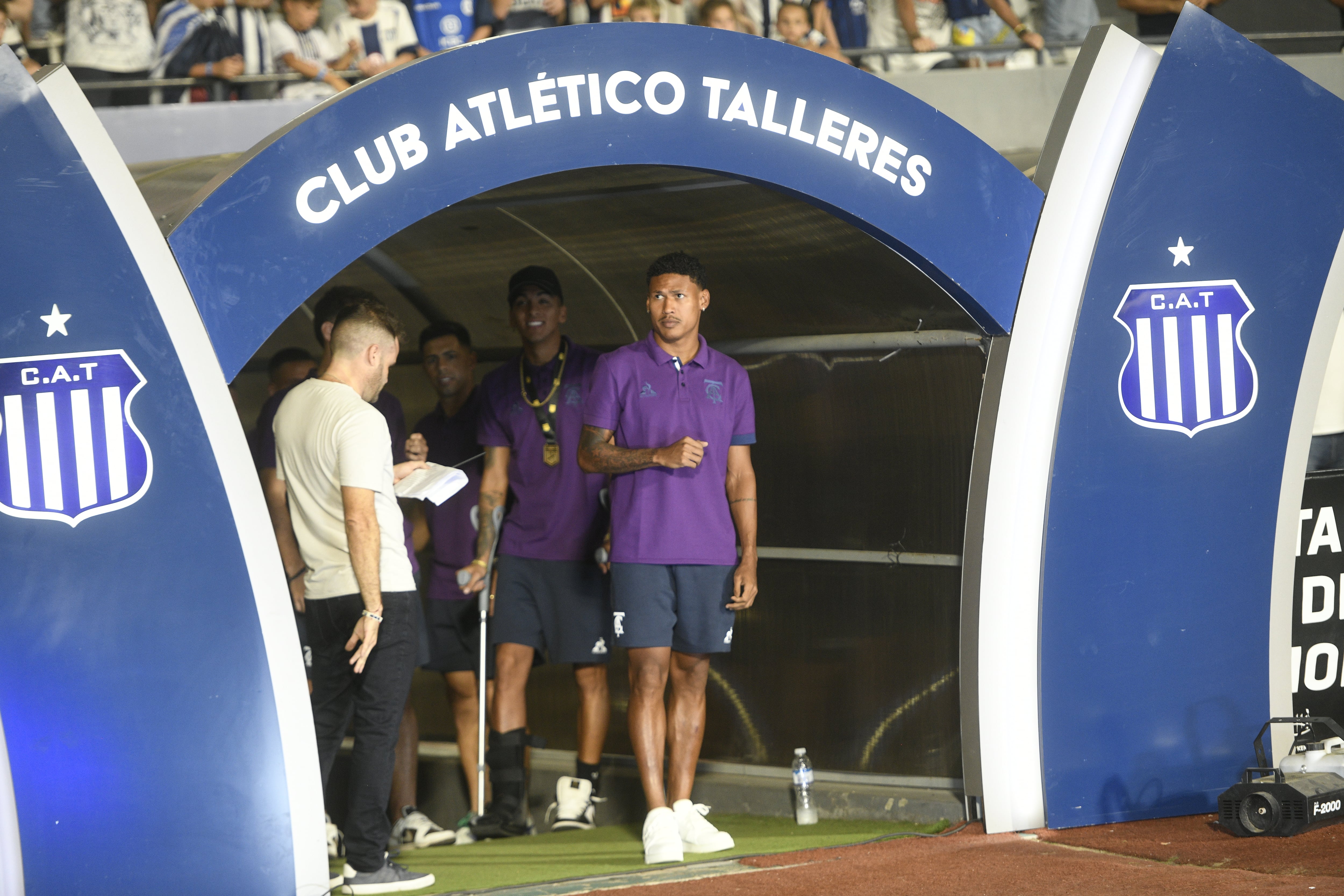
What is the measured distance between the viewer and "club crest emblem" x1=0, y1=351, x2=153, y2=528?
3.69 metres

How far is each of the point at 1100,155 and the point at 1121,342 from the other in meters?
0.64

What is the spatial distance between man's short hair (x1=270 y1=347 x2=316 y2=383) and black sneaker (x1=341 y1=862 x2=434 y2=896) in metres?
2.55

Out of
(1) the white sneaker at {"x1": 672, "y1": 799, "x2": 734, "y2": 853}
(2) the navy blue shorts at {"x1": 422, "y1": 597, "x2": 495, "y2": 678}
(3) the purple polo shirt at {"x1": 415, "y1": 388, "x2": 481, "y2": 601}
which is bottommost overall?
(1) the white sneaker at {"x1": 672, "y1": 799, "x2": 734, "y2": 853}

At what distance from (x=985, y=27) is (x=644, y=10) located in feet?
7.31

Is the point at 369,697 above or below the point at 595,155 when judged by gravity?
below

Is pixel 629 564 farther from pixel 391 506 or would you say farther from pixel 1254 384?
pixel 1254 384

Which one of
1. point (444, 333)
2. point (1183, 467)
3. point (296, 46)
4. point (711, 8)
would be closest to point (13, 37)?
point (296, 46)

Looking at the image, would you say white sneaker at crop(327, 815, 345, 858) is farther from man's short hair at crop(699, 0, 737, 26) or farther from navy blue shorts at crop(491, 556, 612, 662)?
man's short hair at crop(699, 0, 737, 26)

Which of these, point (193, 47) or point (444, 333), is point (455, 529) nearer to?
point (444, 333)

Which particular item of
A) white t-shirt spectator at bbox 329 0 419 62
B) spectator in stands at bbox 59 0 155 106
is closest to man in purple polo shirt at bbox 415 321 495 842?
white t-shirt spectator at bbox 329 0 419 62

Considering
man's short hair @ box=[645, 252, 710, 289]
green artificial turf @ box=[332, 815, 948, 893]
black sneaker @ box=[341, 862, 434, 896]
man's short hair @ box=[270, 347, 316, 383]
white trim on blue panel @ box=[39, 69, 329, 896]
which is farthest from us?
man's short hair @ box=[270, 347, 316, 383]

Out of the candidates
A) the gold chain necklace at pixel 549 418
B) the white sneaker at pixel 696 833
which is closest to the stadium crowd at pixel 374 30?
the gold chain necklace at pixel 549 418

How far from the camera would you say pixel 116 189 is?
380cm

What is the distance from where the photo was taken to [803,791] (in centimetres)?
551
